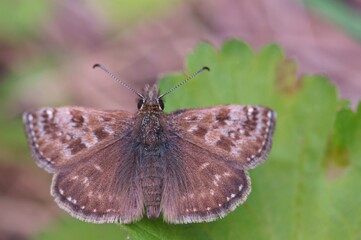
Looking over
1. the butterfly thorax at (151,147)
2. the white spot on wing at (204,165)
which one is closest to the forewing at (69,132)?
the butterfly thorax at (151,147)

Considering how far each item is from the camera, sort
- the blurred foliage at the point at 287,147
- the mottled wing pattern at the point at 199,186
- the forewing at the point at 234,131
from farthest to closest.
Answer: the blurred foliage at the point at 287,147 → the forewing at the point at 234,131 → the mottled wing pattern at the point at 199,186

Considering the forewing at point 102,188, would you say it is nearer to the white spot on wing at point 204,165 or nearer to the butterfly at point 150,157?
the butterfly at point 150,157

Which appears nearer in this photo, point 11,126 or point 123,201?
point 123,201

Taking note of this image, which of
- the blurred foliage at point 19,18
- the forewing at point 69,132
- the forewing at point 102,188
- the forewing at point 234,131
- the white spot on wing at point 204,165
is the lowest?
the forewing at point 102,188

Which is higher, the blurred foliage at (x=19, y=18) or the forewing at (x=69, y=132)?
the blurred foliage at (x=19, y=18)

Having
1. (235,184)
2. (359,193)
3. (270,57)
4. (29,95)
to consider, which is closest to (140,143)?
(235,184)

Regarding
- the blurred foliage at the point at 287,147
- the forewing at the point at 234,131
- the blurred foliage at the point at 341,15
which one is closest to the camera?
the forewing at the point at 234,131

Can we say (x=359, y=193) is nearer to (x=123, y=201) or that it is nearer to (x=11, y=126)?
(x=123, y=201)
